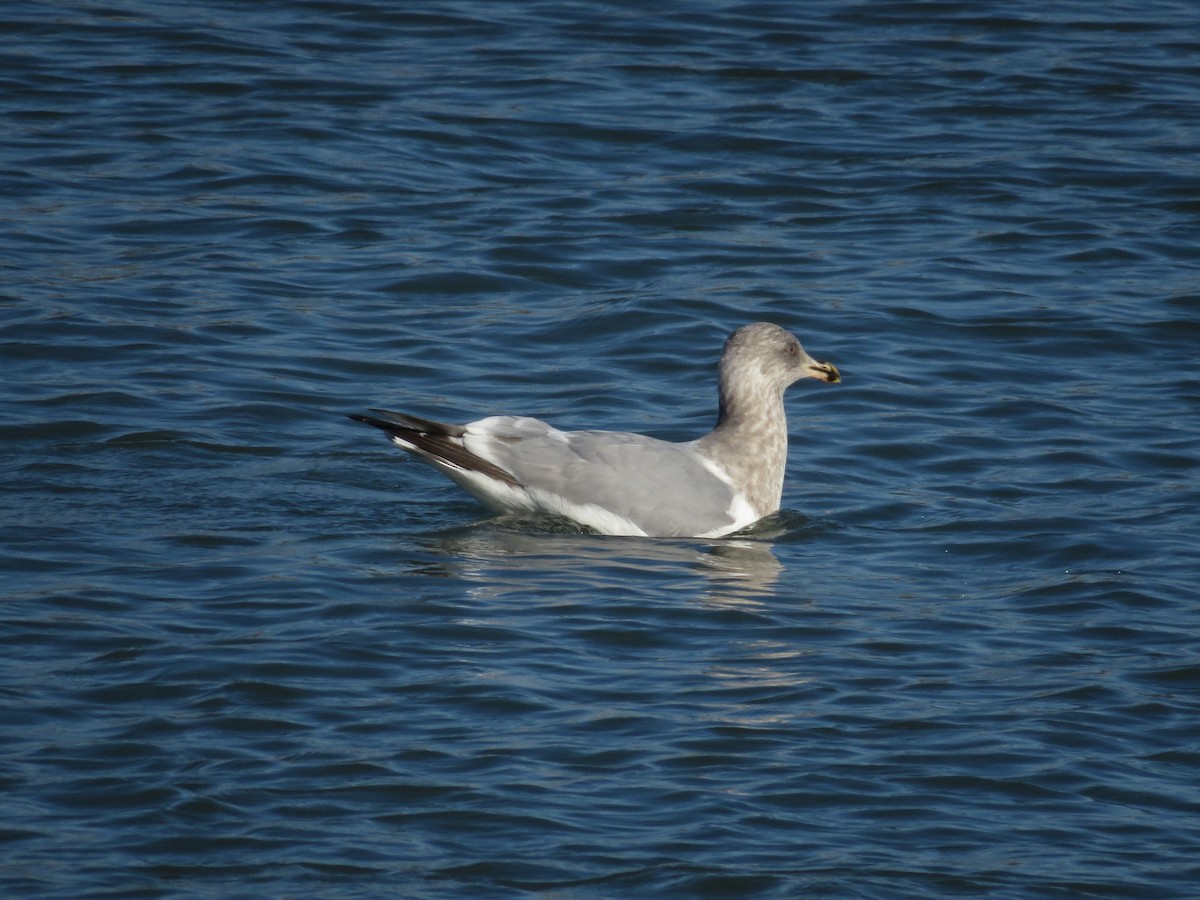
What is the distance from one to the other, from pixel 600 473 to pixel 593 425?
157 cm

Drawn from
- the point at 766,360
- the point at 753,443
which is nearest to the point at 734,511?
the point at 753,443

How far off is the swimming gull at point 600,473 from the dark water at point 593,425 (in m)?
0.19

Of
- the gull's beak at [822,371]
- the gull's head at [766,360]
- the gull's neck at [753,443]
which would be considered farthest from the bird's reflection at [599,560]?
the gull's beak at [822,371]

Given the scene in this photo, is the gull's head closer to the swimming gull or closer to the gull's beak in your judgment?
the gull's beak

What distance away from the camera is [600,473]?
8.49 meters

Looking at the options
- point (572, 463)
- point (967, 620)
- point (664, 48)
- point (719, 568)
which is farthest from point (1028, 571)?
point (664, 48)

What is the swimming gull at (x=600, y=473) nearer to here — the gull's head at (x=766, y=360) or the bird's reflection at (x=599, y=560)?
Answer: the bird's reflection at (x=599, y=560)

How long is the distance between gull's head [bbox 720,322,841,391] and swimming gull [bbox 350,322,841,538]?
434mm

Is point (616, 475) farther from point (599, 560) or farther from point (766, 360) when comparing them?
point (766, 360)

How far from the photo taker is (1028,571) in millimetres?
8211

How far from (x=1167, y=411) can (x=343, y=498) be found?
4658mm

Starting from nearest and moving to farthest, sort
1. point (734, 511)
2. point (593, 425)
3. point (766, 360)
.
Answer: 1. point (734, 511)
2. point (766, 360)
3. point (593, 425)

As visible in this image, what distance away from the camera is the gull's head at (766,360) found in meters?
9.32

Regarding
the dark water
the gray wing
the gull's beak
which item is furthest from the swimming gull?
the gull's beak
